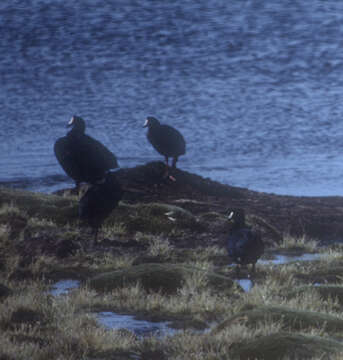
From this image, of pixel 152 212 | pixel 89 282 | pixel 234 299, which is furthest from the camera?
pixel 152 212

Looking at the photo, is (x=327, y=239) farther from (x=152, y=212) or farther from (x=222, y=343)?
(x=222, y=343)

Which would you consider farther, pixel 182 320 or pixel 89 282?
pixel 89 282

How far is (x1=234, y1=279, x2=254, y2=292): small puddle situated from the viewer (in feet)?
39.4

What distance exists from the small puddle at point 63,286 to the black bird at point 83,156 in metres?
1.79

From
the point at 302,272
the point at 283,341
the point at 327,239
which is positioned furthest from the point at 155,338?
the point at 327,239

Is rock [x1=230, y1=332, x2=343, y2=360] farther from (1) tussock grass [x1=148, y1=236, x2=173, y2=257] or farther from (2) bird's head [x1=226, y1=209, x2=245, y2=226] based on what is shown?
(1) tussock grass [x1=148, y1=236, x2=173, y2=257]

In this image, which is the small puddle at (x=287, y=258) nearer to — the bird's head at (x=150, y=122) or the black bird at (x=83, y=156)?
the black bird at (x=83, y=156)

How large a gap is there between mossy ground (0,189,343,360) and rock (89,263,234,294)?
2cm

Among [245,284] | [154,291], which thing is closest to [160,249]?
[245,284]

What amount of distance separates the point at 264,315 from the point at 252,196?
57.2 ft

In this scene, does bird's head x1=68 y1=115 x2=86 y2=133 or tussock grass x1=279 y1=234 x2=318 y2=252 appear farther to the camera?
tussock grass x1=279 y1=234 x2=318 y2=252

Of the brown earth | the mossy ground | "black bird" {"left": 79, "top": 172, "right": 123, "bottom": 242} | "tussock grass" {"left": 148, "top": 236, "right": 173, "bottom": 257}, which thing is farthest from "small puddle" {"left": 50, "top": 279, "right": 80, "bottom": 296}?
the brown earth

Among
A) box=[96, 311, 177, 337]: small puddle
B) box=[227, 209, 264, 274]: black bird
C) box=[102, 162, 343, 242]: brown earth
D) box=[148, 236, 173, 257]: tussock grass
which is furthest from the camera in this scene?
box=[102, 162, 343, 242]: brown earth

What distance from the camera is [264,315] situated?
8914mm
